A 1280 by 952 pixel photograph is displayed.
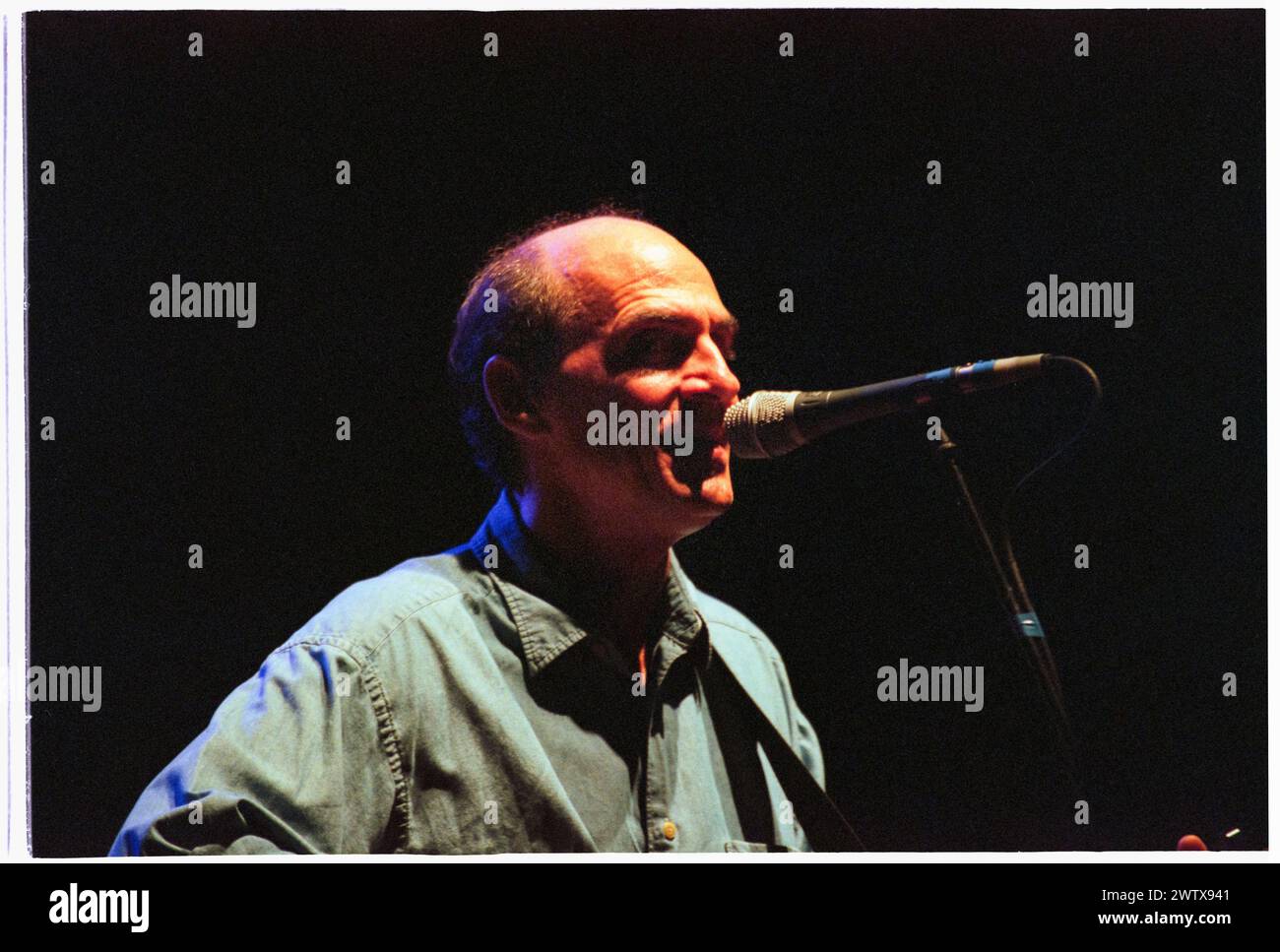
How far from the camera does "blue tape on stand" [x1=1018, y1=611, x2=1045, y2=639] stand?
1998 mm

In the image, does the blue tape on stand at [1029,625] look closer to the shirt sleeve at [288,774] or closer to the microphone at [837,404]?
the microphone at [837,404]

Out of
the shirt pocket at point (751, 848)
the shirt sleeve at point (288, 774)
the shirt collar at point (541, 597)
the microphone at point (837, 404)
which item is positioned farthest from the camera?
the shirt pocket at point (751, 848)

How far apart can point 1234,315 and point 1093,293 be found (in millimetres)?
289

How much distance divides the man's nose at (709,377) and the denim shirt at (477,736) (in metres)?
0.32

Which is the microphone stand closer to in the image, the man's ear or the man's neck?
the man's neck

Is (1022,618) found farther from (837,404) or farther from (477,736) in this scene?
(477,736)

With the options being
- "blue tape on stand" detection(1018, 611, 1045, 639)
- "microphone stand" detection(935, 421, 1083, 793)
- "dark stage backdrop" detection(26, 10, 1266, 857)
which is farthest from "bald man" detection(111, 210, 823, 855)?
"blue tape on stand" detection(1018, 611, 1045, 639)

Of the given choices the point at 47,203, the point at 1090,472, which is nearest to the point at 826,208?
the point at 1090,472

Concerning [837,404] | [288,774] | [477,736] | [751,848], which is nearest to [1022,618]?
[837,404]

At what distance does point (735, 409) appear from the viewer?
2193mm

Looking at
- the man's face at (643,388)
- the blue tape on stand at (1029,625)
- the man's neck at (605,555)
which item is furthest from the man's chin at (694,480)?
the blue tape on stand at (1029,625)

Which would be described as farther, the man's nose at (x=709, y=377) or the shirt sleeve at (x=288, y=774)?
the man's nose at (x=709, y=377)

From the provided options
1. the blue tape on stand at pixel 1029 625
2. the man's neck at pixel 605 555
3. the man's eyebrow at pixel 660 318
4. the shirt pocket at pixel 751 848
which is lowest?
the shirt pocket at pixel 751 848

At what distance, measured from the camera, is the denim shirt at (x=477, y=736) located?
212 centimetres
